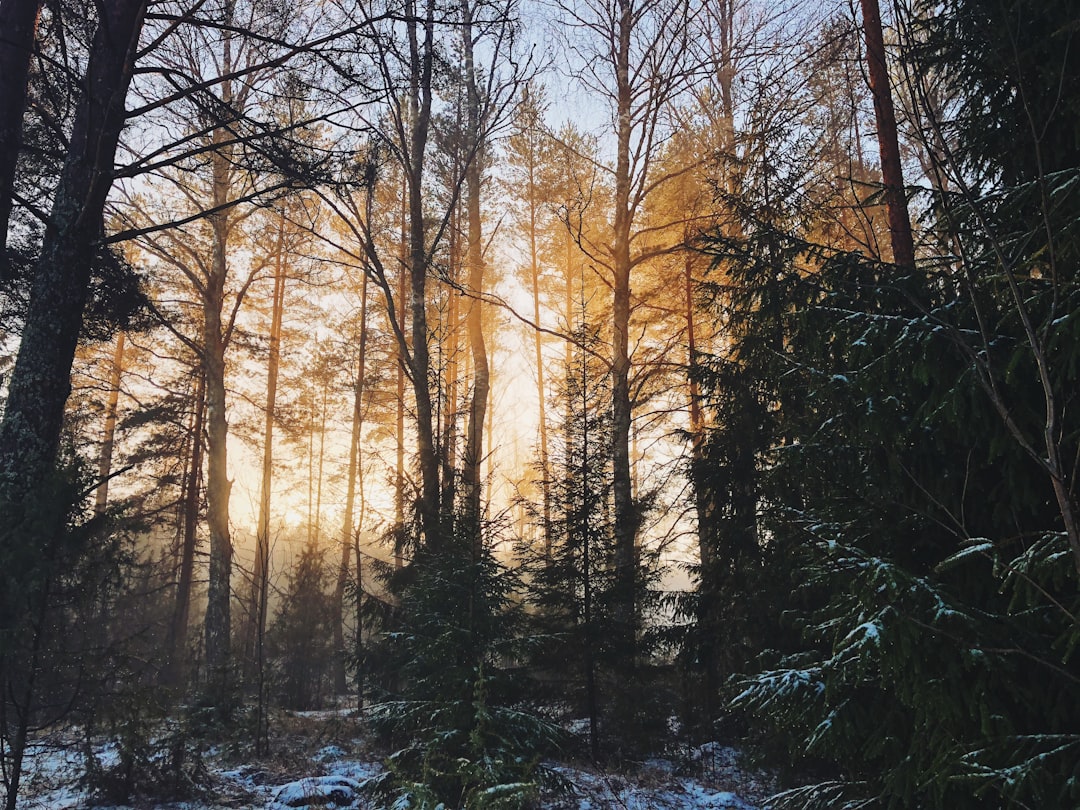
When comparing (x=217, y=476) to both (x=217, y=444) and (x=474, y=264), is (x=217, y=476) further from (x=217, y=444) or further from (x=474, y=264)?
(x=474, y=264)

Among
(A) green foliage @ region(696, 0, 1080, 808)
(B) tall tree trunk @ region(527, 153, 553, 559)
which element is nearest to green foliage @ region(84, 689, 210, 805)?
(A) green foliage @ region(696, 0, 1080, 808)

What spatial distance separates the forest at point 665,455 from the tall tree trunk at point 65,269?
3cm

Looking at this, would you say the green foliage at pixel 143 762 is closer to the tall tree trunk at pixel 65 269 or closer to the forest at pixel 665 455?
the forest at pixel 665 455

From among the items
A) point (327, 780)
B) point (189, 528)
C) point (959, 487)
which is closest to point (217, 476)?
point (189, 528)

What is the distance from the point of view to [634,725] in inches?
294

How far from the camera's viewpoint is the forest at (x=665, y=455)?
2.83 meters

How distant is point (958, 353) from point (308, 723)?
11.6m

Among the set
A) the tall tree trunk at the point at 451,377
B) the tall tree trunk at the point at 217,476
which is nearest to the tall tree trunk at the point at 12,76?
the tall tree trunk at the point at 451,377

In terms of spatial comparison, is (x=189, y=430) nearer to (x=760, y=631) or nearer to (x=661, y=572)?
(x=661, y=572)

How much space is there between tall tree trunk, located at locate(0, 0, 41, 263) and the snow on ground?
4.98 m

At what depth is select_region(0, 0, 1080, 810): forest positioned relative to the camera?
2830mm

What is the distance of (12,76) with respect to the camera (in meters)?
5.69

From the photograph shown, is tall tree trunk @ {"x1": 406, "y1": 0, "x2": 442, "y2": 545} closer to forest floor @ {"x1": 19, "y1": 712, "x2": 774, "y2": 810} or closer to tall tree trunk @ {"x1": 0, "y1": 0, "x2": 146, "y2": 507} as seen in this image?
forest floor @ {"x1": 19, "y1": 712, "x2": 774, "y2": 810}

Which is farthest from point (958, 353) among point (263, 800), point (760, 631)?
point (263, 800)
